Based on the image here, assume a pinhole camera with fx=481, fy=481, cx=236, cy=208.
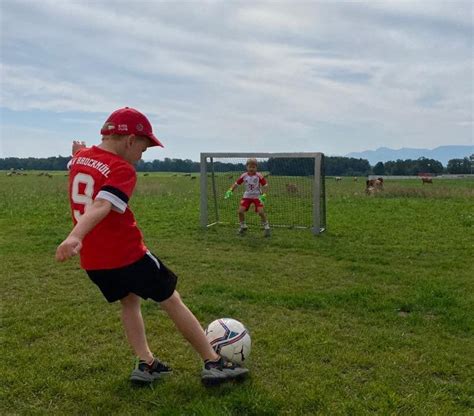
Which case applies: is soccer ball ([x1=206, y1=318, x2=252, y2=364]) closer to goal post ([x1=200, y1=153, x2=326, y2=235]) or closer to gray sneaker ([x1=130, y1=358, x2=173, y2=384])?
gray sneaker ([x1=130, y1=358, x2=173, y2=384])

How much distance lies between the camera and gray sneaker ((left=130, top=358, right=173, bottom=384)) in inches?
143

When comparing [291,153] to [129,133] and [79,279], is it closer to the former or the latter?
[79,279]

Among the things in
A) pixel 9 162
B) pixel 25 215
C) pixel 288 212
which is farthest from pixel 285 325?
pixel 9 162

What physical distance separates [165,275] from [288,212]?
9.80 metres

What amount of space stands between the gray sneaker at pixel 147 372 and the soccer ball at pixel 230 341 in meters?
0.44

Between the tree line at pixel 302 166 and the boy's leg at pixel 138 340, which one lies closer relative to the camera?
the boy's leg at pixel 138 340

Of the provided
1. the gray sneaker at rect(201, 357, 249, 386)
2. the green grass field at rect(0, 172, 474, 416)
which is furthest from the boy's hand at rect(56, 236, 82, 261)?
the gray sneaker at rect(201, 357, 249, 386)

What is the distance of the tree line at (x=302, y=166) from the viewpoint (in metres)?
11.6

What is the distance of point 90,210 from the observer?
116 inches

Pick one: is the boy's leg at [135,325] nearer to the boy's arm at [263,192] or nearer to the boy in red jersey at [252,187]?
the boy in red jersey at [252,187]

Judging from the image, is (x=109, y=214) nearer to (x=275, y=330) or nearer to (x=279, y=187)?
(x=275, y=330)

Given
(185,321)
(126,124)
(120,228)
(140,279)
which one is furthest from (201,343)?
(126,124)

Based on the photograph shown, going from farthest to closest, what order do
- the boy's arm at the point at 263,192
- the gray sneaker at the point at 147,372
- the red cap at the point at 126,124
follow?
the boy's arm at the point at 263,192
the gray sneaker at the point at 147,372
the red cap at the point at 126,124

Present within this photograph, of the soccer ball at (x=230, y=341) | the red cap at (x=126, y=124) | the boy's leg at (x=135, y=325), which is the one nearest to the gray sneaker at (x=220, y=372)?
the soccer ball at (x=230, y=341)
